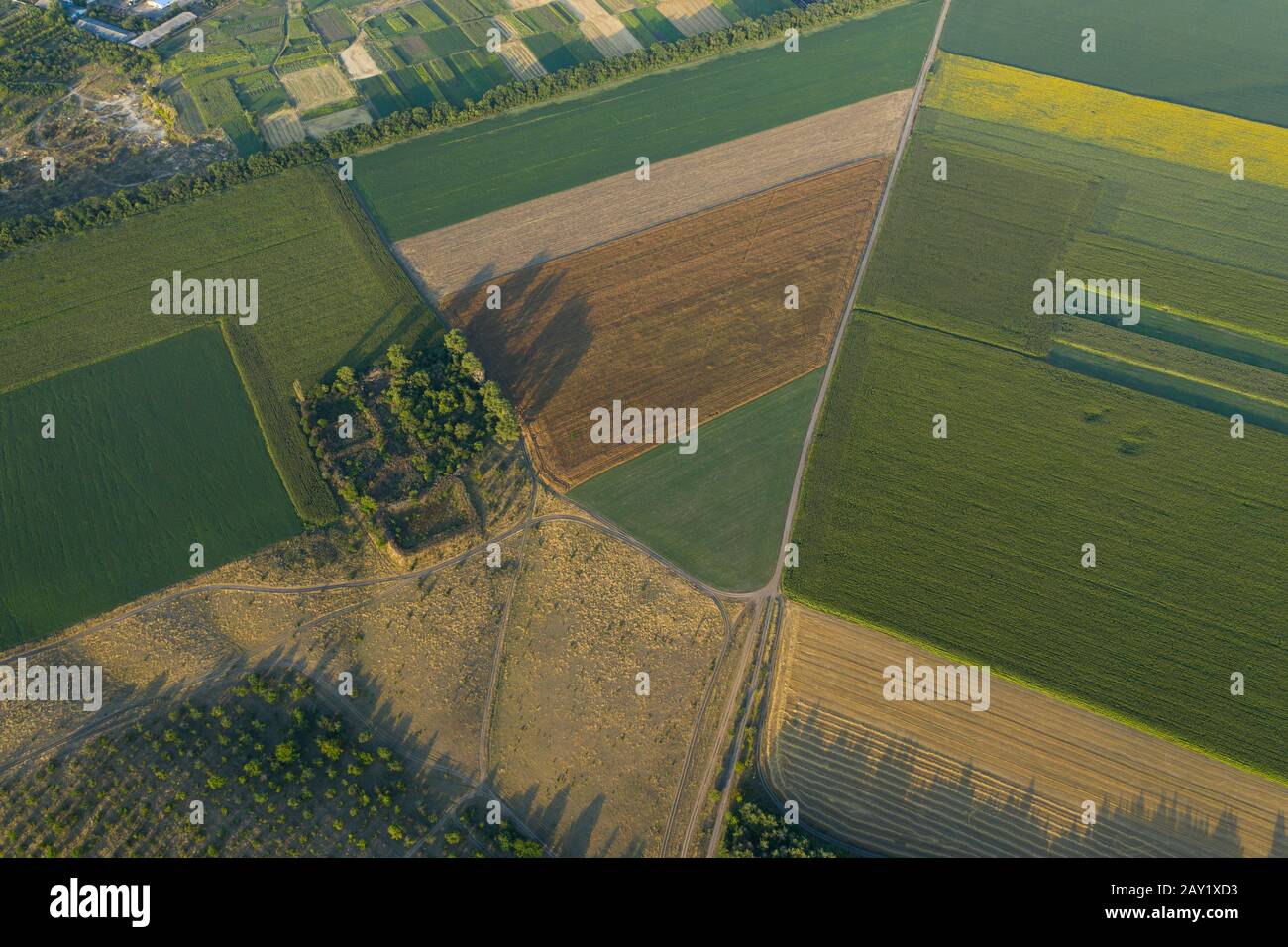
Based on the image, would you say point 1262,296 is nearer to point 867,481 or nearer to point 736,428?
point 867,481

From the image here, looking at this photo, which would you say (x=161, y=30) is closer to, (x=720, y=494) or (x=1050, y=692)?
(x=720, y=494)

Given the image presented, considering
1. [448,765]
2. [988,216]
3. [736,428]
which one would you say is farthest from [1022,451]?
[448,765]

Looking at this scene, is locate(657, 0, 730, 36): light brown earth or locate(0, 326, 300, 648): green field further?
locate(657, 0, 730, 36): light brown earth

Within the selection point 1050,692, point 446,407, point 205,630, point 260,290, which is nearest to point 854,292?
point 1050,692

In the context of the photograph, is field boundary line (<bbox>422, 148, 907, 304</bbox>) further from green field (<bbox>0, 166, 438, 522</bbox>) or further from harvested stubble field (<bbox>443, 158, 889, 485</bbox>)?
green field (<bbox>0, 166, 438, 522</bbox>)

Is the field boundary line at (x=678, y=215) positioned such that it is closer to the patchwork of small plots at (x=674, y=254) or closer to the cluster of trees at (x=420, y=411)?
the patchwork of small plots at (x=674, y=254)

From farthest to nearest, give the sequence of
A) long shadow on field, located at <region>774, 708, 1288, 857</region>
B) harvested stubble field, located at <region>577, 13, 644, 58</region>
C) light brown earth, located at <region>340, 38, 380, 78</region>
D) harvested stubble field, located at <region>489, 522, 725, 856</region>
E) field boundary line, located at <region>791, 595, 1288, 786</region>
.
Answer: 1. harvested stubble field, located at <region>577, 13, 644, 58</region>
2. light brown earth, located at <region>340, 38, 380, 78</region>
3. field boundary line, located at <region>791, 595, 1288, 786</region>
4. harvested stubble field, located at <region>489, 522, 725, 856</region>
5. long shadow on field, located at <region>774, 708, 1288, 857</region>

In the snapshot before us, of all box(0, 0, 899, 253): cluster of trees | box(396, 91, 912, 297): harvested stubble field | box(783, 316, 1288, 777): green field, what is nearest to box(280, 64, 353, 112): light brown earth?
box(0, 0, 899, 253): cluster of trees
